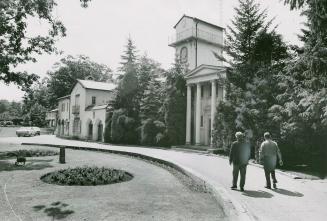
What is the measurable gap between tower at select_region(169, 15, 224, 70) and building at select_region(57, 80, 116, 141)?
12.7 m

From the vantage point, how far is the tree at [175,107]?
30656 millimetres

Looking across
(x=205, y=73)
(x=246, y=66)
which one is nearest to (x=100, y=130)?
(x=205, y=73)

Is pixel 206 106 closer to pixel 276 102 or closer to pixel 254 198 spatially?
pixel 276 102

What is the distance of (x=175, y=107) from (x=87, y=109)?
2000cm

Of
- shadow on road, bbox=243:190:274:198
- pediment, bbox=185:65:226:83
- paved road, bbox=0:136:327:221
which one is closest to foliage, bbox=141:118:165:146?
pediment, bbox=185:65:226:83

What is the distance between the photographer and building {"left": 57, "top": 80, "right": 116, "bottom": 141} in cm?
4412

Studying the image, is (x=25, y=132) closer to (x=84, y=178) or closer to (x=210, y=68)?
(x=210, y=68)

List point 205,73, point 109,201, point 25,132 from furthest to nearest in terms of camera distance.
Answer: point 25,132 < point 205,73 < point 109,201

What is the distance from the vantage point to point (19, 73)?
20891 mm

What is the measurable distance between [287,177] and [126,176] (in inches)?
257

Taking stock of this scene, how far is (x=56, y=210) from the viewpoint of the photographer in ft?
26.1

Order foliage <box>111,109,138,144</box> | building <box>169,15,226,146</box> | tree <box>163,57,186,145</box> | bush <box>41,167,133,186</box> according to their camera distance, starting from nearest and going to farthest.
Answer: bush <box>41,167,133,186</box> < building <box>169,15,226,146</box> < tree <box>163,57,186,145</box> < foliage <box>111,109,138,144</box>

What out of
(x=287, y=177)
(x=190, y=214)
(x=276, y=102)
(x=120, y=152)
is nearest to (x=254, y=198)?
(x=190, y=214)

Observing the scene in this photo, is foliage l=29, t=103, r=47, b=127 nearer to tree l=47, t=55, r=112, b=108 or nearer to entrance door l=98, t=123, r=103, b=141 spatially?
tree l=47, t=55, r=112, b=108
